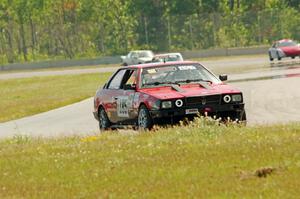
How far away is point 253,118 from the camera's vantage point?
1919 cm

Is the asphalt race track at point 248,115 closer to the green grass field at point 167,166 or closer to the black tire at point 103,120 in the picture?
the black tire at point 103,120

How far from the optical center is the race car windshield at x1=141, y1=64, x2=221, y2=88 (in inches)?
663

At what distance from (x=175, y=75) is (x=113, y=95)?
178 centimetres

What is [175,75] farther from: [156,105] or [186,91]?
[156,105]

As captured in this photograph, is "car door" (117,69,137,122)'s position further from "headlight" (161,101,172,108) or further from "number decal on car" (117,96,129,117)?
"headlight" (161,101,172,108)

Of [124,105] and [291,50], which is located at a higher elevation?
[124,105]

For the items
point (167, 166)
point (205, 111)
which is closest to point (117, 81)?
point (205, 111)

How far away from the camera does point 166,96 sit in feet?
51.8

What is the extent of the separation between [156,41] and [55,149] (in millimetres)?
75608

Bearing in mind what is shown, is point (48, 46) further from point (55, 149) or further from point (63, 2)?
point (55, 149)

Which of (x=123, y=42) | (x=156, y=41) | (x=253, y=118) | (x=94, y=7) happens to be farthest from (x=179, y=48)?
(x=253, y=118)

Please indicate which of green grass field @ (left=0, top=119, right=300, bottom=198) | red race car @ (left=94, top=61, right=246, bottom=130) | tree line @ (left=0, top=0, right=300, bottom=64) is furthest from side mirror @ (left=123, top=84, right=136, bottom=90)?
tree line @ (left=0, top=0, right=300, bottom=64)

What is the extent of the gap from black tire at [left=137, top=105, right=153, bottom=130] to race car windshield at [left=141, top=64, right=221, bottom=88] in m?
0.73

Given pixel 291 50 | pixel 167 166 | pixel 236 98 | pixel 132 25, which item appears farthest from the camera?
pixel 132 25
